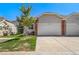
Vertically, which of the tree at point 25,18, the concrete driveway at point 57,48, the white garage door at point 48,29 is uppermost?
the tree at point 25,18

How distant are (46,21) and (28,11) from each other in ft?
19.5

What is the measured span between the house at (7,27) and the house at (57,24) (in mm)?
2729

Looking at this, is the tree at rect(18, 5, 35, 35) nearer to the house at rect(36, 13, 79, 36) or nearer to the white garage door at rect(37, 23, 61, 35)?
the house at rect(36, 13, 79, 36)

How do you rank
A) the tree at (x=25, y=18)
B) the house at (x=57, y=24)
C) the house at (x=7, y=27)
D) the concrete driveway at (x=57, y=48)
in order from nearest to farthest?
the concrete driveway at (x=57, y=48)
the tree at (x=25, y=18)
the house at (x=7, y=27)
the house at (x=57, y=24)

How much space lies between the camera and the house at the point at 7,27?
37.1ft

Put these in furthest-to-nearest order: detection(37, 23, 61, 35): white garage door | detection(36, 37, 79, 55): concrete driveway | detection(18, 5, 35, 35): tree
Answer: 1. detection(37, 23, 61, 35): white garage door
2. detection(18, 5, 35, 35): tree
3. detection(36, 37, 79, 55): concrete driveway

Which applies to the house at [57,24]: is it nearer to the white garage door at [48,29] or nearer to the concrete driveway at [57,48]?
the white garage door at [48,29]

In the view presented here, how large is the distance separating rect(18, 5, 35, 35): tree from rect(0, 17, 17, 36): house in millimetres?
493

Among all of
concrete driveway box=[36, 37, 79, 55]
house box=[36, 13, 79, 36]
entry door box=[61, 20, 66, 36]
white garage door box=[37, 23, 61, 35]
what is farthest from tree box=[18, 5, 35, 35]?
entry door box=[61, 20, 66, 36]

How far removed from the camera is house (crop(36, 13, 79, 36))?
50.2ft

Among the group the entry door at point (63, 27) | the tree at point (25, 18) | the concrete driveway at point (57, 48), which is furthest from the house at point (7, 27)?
the entry door at point (63, 27)

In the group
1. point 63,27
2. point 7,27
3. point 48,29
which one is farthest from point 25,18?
point 63,27

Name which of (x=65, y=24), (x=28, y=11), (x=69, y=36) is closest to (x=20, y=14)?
(x=28, y=11)

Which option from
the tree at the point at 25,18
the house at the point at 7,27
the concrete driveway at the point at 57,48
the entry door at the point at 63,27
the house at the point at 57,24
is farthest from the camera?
the entry door at the point at 63,27
